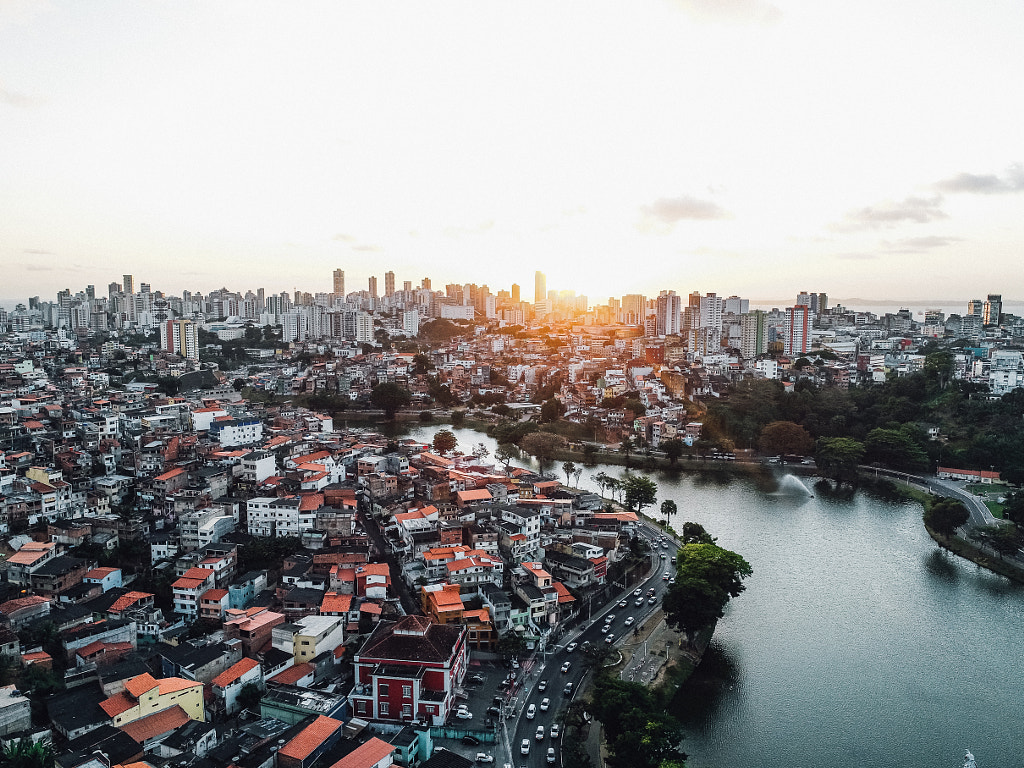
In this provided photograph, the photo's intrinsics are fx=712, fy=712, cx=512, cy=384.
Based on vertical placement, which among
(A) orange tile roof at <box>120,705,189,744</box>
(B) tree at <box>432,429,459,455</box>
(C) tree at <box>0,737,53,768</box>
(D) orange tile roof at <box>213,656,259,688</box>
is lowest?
(A) orange tile roof at <box>120,705,189,744</box>

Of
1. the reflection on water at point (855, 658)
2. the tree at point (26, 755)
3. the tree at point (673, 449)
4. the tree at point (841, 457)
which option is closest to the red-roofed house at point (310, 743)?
the tree at point (26, 755)

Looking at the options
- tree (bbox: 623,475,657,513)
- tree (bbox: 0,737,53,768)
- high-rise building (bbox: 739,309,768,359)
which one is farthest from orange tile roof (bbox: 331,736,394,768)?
high-rise building (bbox: 739,309,768,359)

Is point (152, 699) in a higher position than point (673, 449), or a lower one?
lower

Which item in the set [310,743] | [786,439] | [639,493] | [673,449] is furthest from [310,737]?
[786,439]

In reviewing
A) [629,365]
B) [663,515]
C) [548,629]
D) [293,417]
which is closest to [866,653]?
[548,629]

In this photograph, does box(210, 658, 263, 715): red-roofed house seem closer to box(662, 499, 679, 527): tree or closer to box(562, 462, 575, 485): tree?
box(662, 499, 679, 527): tree

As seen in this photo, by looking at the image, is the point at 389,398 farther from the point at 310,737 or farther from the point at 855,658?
the point at 310,737

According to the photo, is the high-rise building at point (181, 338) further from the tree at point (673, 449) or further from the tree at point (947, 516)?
the tree at point (947, 516)

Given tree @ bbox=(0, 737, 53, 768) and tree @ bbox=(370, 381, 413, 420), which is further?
tree @ bbox=(370, 381, 413, 420)
